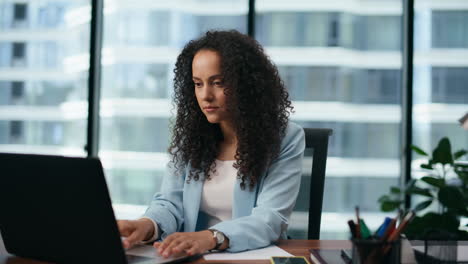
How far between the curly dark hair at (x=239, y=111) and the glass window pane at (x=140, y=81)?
197 cm

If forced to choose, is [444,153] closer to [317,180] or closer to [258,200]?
[317,180]

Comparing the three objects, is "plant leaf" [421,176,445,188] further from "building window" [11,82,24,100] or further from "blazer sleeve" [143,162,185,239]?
"building window" [11,82,24,100]

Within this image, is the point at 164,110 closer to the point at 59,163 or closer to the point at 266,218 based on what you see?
the point at 266,218

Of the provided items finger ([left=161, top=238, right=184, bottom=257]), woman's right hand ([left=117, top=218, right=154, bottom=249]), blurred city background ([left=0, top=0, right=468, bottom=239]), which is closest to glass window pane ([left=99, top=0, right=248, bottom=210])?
blurred city background ([left=0, top=0, right=468, bottom=239])

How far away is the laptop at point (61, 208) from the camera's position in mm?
805

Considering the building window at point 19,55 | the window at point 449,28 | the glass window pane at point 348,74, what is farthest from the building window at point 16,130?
the window at point 449,28

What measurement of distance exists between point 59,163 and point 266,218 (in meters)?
0.58

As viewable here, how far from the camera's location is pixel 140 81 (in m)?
3.54

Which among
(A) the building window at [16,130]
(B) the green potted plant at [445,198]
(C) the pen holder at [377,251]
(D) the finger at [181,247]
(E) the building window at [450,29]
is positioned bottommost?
(B) the green potted plant at [445,198]

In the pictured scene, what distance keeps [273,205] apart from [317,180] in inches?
Answer: 12.7

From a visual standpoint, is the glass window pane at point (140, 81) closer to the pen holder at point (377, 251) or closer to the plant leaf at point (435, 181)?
the plant leaf at point (435, 181)

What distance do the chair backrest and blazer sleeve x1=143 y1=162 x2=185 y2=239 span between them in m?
0.42

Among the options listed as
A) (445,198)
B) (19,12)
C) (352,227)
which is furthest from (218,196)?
(19,12)

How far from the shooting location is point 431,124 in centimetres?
341
